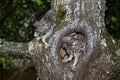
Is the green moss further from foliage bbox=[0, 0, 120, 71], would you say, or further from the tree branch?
foliage bbox=[0, 0, 120, 71]

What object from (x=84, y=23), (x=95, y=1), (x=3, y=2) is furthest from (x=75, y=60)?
(x=3, y=2)

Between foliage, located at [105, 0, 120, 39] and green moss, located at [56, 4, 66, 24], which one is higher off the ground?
green moss, located at [56, 4, 66, 24]

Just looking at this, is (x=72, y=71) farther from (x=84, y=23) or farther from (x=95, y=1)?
(x=95, y=1)

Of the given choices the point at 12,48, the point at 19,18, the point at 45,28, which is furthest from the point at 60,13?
the point at 19,18

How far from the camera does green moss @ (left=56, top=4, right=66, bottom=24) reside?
1.30 meters

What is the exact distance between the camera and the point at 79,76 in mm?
1283

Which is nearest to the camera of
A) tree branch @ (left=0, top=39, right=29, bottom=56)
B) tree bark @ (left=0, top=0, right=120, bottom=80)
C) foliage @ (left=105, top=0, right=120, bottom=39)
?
tree bark @ (left=0, top=0, right=120, bottom=80)

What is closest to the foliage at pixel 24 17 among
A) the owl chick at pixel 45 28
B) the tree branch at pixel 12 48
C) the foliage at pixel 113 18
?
the foliage at pixel 113 18

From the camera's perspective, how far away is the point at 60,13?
132cm

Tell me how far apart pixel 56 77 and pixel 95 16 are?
0.93 ft

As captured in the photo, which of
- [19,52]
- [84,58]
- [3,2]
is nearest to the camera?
[84,58]

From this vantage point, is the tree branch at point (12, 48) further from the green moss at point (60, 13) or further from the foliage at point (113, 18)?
the foliage at point (113, 18)

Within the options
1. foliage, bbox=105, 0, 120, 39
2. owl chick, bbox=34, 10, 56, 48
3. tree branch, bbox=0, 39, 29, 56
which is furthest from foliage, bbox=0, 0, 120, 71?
owl chick, bbox=34, 10, 56, 48

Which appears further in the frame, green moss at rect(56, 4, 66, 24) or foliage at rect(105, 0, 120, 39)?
foliage at rect(105, 0, 120, 39)
